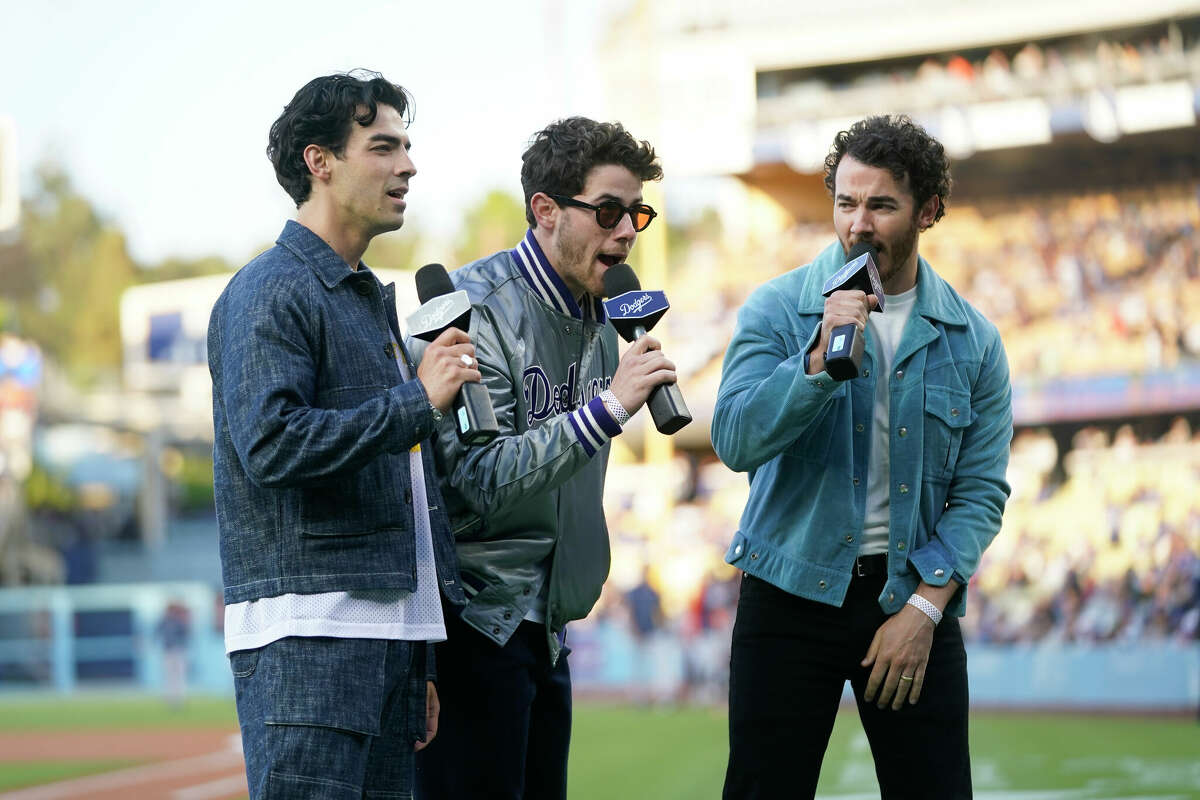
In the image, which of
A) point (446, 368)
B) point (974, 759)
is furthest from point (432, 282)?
point (974, 759)

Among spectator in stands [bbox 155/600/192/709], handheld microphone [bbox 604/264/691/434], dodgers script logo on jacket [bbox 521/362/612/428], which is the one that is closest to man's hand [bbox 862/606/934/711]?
handheld microphone [bbox 604/264/691/434]

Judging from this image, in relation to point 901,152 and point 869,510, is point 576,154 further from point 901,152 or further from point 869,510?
point 869,510

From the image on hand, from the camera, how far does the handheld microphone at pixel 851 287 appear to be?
3227 millimetres

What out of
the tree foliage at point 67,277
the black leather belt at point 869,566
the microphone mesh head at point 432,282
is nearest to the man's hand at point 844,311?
the black leather belt at point 869,566

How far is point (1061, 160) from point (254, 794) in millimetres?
26290

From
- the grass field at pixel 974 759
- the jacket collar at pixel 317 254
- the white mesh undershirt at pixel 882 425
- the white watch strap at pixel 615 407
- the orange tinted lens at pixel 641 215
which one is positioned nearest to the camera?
the jacket collar at pixel 317 254

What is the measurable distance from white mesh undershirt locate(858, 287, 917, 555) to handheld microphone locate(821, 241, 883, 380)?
148mm

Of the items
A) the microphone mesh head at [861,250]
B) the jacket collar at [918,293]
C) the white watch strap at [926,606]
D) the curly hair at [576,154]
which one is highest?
the curly hair at [576,154]

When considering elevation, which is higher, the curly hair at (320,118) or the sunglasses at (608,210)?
the curly hair at (320,118)

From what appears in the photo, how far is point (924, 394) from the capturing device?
3691 mm

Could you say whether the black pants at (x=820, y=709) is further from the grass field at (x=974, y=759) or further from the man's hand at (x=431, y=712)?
the grass field at (x=974, y=759)

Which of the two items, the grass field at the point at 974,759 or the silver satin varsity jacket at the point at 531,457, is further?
the grass field at the point at 974,759

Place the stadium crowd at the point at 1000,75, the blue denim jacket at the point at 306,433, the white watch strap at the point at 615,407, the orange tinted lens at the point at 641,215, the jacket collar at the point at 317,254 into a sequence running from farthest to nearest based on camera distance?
1. the stadium crowd at the point at 1000,75
2. the orange tinted lens at the point at 641,215
3. the white watch strap at the point at 615,407
4. the jacket collar at the point at 317,254
5. the blue denim jacket at the point at 306,433

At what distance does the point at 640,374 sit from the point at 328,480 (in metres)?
0.77
